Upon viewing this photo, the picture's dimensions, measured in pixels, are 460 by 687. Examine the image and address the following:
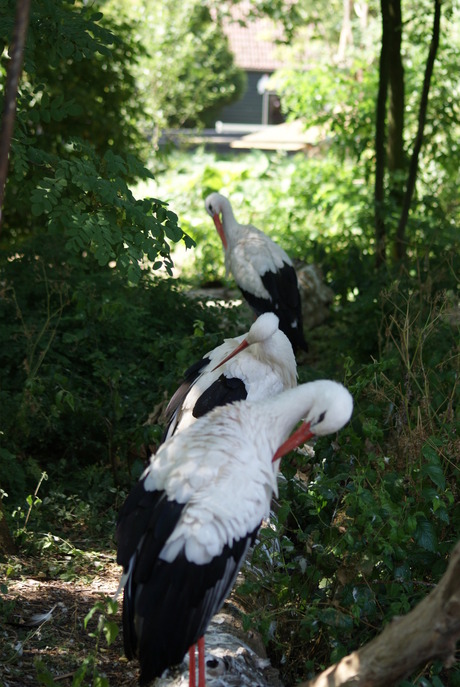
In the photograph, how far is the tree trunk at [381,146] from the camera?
25.6ft

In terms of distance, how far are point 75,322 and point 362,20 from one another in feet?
53.1

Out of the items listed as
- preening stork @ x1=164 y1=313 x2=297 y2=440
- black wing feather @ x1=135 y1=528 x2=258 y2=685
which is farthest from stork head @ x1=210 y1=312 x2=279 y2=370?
black wing feather @ x1=135 y1=528 x2=258 y2=685

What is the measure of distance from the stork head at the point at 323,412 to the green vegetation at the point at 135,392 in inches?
8.9

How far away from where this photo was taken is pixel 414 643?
91.5 inches

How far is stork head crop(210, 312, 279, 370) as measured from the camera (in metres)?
4.18

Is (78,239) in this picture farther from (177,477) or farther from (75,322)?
(75,322)

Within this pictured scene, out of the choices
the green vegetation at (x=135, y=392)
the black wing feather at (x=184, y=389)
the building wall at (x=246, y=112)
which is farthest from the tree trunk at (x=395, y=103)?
the building wall at (x=246, y=112)

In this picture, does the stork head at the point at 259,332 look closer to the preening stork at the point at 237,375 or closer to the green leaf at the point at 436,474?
the preening stork at the point at 237,375

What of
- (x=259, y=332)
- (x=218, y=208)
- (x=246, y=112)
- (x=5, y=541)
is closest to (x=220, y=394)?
(x=259, y=332)

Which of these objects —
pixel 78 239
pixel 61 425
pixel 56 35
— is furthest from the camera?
pixel 61 425

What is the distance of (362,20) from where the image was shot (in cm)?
1973

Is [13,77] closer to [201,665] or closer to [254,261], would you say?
[201,665]

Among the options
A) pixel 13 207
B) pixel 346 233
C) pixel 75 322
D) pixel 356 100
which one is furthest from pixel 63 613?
pixel 356 100

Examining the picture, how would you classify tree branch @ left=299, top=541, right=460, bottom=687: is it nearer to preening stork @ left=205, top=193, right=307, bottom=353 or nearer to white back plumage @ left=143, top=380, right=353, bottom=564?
white back plumage @ left=143, top=380, right=353, bottom=564
